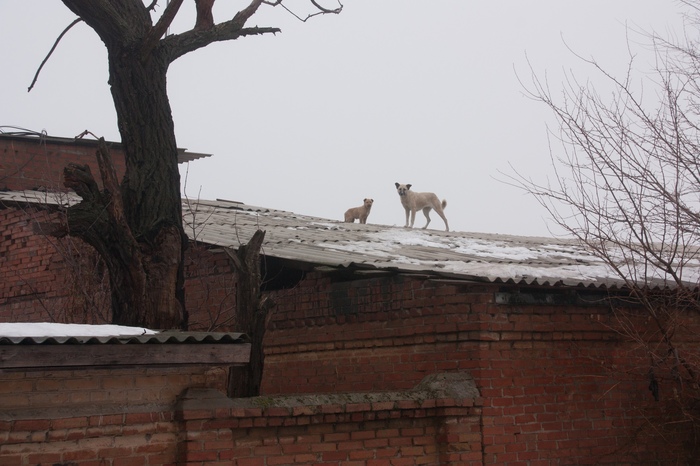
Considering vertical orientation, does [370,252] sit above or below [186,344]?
above

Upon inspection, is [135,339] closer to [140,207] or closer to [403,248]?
[140,207]

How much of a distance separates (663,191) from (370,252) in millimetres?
3209

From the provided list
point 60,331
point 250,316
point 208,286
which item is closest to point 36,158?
point 208,286

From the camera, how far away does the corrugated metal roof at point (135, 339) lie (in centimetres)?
462

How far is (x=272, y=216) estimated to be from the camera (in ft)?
43.8

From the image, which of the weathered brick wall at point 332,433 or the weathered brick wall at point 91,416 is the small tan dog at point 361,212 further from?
the weathered brick wall at point 91,416

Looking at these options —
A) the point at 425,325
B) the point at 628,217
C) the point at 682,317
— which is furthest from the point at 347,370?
the point at 682,317

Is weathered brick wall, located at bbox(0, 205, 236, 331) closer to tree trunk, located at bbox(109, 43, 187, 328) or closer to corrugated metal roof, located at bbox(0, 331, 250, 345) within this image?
tree trunk, located at bbox(109, 43, 187, 328)

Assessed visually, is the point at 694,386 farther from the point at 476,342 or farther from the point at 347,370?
the point at 347,370

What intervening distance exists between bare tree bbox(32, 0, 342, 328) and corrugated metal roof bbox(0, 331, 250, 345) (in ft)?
6.55

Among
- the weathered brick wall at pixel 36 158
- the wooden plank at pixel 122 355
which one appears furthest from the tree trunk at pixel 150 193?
the weathered brick wall at pixel 36 158

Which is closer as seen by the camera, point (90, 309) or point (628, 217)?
point (628, 217)

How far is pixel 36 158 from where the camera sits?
15734mm

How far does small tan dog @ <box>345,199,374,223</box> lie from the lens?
1745cm
